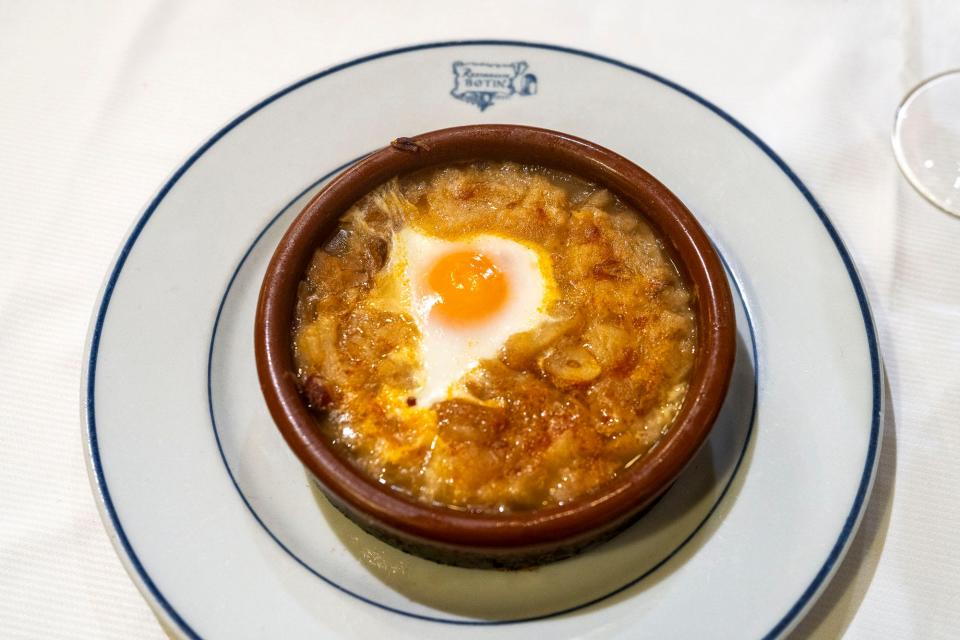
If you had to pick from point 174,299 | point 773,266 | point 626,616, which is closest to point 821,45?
point 773,266

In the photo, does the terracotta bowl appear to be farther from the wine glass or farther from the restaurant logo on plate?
the wine glass

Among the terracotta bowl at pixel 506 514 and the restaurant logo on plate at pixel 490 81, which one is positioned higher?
the restaurant logo on plate at pixel 490 81

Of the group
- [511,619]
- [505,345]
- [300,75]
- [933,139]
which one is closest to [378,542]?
[511,619]

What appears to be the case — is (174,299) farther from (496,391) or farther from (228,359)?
(496,391)

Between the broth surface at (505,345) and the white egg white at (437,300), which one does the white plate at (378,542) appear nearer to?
the broth surface at (505,345)

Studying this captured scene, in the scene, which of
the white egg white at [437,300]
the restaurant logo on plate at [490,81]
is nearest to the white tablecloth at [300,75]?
the restaurant logo on plate at [490,81]

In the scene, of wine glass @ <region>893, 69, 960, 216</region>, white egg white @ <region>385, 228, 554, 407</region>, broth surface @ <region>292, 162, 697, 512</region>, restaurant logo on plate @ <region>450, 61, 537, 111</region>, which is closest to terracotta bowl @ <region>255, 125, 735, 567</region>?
broth surface @ <region>292, 162, 697, 512</region>
